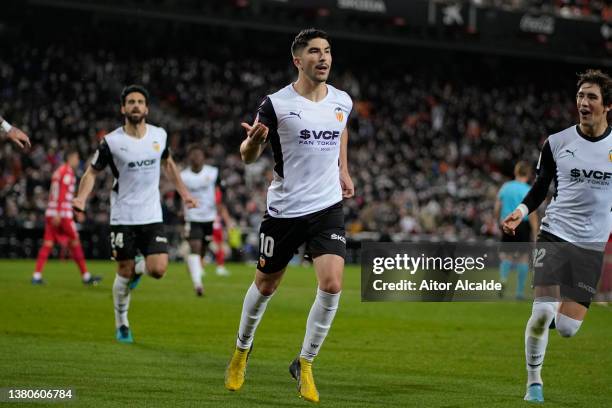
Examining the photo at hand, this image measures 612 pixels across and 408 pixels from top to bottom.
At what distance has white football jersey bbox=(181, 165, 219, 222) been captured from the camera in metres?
19.1

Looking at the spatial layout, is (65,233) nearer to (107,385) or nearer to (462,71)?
(107,385)

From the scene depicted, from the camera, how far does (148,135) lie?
11.9 metres

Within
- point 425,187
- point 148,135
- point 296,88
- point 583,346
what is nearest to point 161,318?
point 148,135

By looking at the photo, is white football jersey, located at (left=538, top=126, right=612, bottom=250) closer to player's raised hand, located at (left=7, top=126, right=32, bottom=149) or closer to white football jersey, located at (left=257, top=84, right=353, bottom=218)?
white football jersey, located at (left=257, top=84, right=353, bottom=218)

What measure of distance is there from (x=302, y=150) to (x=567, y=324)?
267 cm

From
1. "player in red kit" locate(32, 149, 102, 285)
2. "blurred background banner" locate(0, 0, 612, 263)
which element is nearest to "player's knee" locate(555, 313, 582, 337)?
"player in red kit" locate(32, 149, 102, 285)

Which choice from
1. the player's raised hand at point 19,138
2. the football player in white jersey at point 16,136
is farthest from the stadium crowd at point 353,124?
the player's raised hand at point 19,138

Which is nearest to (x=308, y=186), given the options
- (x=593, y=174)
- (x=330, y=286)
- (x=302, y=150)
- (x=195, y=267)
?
(x=302, y=150)

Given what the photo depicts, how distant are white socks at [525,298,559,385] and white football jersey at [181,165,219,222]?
37.3 feet

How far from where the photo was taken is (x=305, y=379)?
26.5ft

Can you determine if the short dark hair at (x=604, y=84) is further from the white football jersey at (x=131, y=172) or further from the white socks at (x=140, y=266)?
the white socks at (x=140, y=266)

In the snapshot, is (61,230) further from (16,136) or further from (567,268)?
(567,268)

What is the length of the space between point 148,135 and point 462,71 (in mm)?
37228

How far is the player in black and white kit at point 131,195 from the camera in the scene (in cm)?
1159
